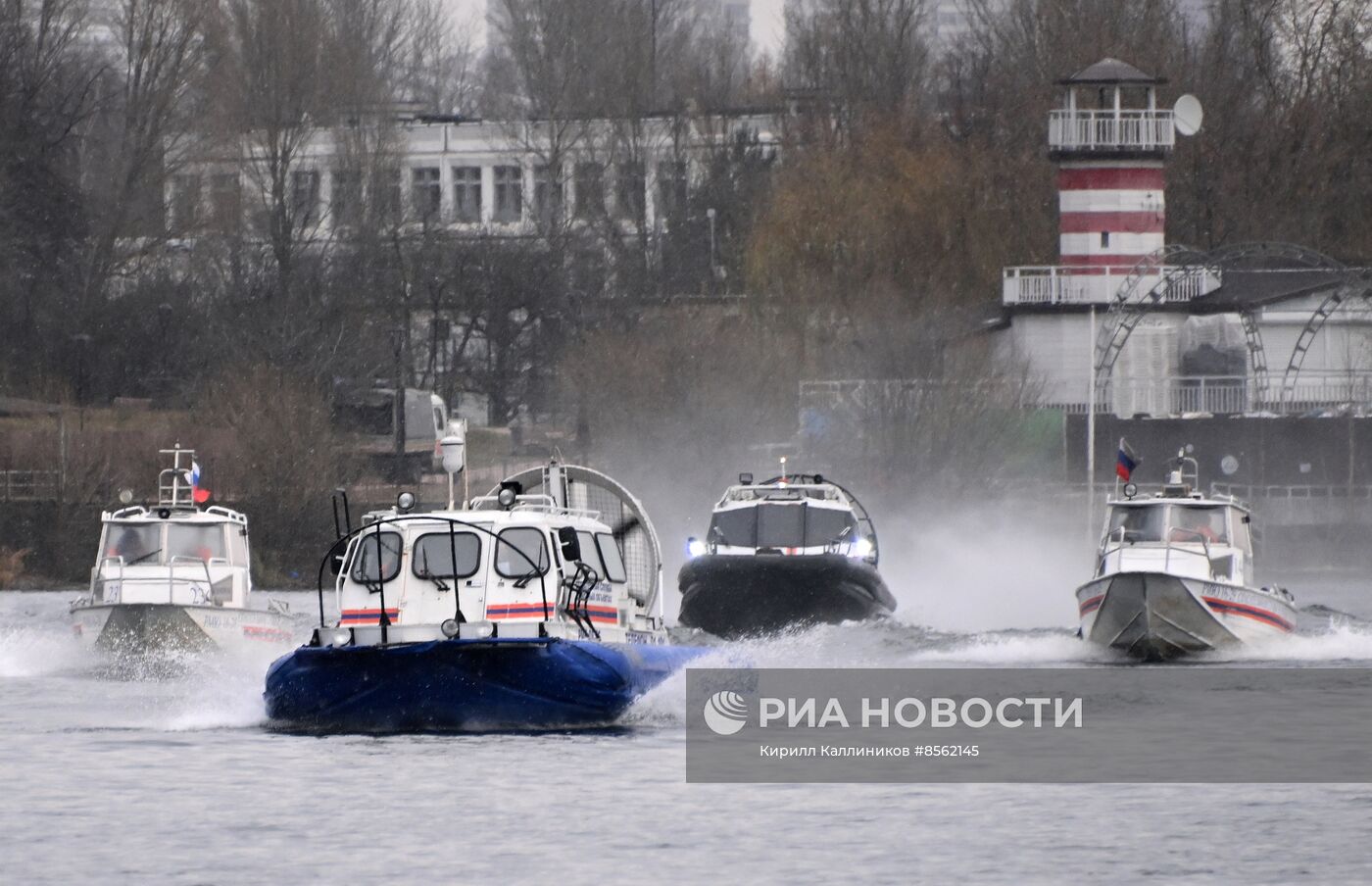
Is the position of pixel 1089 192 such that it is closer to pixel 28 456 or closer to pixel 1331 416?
pixel 1331 416

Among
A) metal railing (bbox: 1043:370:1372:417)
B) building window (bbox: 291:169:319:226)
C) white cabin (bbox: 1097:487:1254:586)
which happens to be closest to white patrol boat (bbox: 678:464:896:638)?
white cabin (bbox: 1097:487:1254:586)

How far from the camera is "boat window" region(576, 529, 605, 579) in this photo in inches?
1228

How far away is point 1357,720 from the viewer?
3209 centimetres

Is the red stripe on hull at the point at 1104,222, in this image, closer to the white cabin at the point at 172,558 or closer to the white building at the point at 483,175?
the white building at the point at 483,175

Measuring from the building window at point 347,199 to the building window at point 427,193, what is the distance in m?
3.30

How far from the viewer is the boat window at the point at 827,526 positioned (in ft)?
142

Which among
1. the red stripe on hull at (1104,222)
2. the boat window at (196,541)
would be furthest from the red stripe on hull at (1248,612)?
the red stripe on hull at (1104,222)

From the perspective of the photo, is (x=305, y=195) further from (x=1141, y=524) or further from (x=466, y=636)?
(x=466, y=636)

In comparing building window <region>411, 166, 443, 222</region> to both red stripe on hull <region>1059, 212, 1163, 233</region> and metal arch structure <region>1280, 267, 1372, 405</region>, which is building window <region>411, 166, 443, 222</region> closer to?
red stripe on hull <region>1059, 212, 1163, 233</region>

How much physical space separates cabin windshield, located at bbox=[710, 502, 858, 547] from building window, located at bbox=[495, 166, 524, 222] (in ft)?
240

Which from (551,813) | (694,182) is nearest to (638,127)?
(694,182)

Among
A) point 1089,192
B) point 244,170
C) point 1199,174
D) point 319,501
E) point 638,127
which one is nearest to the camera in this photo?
point 319,501

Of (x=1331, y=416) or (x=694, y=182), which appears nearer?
(x=1331, y=416)

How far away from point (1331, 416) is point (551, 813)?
5665 cm
